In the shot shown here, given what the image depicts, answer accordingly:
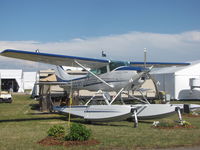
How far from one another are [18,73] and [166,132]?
59.7 m

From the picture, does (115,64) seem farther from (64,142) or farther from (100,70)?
(64,142)

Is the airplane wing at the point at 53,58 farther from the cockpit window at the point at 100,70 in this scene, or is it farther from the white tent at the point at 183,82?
the white tent at the point at 183,82

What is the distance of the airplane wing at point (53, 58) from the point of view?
13536mm

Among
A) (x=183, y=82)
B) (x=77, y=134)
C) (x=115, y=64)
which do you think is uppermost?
(x=115, y=64)

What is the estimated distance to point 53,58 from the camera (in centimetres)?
1478

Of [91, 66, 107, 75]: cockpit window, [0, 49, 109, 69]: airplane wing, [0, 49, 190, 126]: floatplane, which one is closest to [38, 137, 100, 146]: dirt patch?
[0, 49, 190, 126]: floatplane

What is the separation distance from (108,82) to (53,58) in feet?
9.57

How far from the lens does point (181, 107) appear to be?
47.7ft

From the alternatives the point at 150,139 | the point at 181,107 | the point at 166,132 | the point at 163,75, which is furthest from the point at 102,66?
the point at 163,75

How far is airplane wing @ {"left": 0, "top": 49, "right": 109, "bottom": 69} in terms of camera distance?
44.4 ft

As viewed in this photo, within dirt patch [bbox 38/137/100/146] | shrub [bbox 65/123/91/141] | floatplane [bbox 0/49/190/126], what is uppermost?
floatplane [bbox 0/49/190/126]

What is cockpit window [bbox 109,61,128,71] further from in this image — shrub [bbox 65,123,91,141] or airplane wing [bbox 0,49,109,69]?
shrub [bbox 65,123,91,141]

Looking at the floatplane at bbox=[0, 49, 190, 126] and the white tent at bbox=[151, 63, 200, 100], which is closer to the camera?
the floatplane at bbox=[0, 49, 190, 126]

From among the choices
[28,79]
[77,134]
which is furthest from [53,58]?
[28,79]
